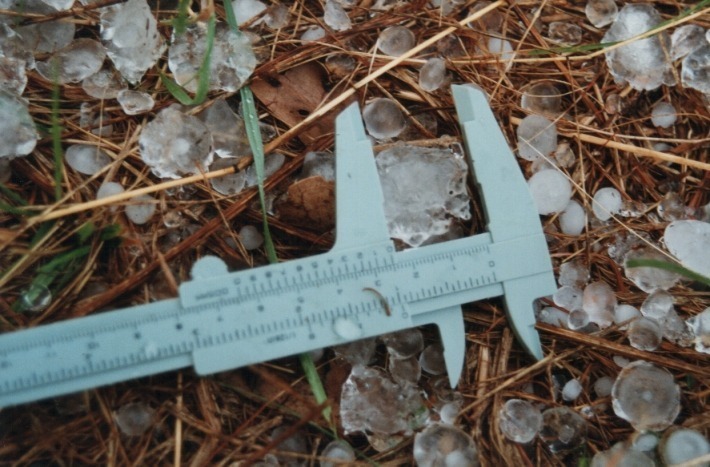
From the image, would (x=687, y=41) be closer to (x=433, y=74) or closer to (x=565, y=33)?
(x=565, y=33)

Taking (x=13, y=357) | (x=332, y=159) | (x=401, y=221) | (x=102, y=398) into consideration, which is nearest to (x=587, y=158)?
(x=401, y=221)

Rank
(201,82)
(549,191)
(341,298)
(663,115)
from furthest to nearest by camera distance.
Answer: (663,115) → (549,191) → (201,82) → (341,298)

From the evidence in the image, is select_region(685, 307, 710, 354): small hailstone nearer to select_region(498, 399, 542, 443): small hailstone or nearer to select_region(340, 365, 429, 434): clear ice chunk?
select_region(498, 399, 542, 443): small hailstone

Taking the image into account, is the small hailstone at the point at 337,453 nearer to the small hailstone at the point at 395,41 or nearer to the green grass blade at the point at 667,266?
the green grass blade at the point at 667,266

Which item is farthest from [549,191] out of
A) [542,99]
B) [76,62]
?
[76,62]

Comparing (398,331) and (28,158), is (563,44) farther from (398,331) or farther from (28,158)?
(28,158)
